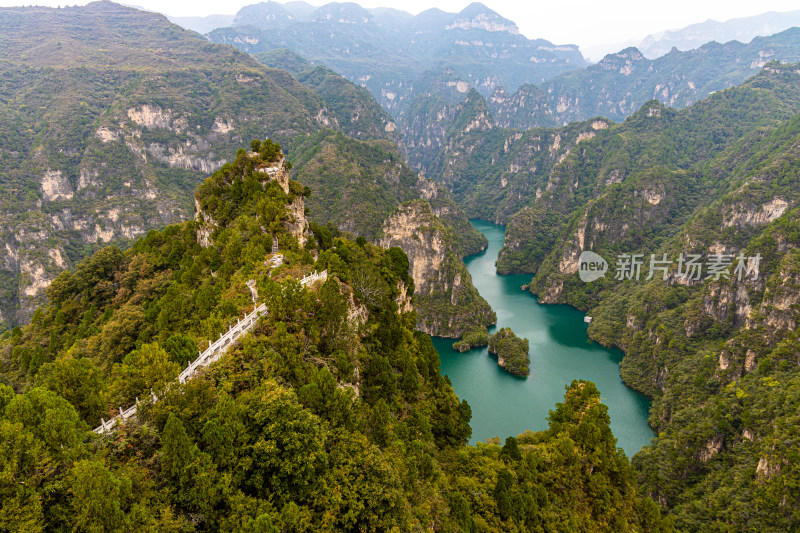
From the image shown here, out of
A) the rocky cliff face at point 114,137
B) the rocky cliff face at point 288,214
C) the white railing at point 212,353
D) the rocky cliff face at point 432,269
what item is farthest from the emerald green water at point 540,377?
the rocky cliff face at point 114,137

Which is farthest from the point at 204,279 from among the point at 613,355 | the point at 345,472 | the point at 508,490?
the point at 613,355

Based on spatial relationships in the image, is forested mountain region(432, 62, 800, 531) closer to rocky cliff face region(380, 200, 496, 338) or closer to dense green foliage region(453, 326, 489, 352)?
dense green foliage region(453, 326, 489, 352)

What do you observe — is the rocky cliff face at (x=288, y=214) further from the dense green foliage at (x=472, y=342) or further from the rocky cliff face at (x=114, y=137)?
the rocky cliff face at (x=114, y=137)

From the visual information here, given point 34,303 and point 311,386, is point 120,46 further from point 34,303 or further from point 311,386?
point 311,386

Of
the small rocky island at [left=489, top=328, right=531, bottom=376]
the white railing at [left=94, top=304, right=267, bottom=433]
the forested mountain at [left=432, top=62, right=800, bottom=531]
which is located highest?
the white railing at [left=94, top=304, right=267, bottom=433]

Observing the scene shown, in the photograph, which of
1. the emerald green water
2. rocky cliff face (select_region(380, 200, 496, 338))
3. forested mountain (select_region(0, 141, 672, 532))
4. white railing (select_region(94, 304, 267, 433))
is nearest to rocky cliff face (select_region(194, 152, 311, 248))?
forested mountain (select_region(0, 141, 672, 532))

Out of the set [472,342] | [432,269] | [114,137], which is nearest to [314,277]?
[472,342]
